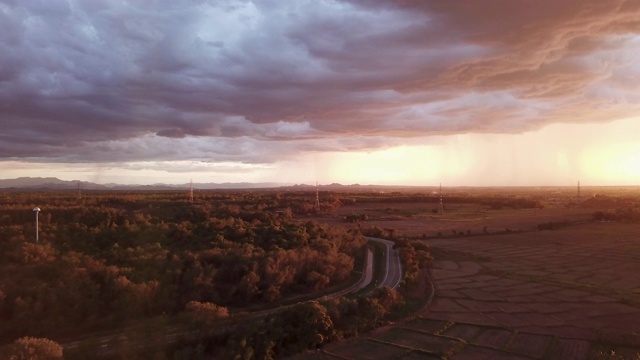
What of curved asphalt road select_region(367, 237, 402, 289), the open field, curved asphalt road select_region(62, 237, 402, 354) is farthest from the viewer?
curved asphalt road select_region(367, 237, 402, 289)

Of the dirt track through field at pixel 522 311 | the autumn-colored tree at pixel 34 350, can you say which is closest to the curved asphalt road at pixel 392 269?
the dirt track through field at pixel 522 311

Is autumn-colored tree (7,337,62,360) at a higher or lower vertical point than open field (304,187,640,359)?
higher

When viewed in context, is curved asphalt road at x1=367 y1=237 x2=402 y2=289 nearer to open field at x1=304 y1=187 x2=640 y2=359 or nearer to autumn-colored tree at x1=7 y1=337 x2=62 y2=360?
open field at x1=304 y1=187 x2=640 y2=359

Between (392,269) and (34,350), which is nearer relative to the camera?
(34,350)

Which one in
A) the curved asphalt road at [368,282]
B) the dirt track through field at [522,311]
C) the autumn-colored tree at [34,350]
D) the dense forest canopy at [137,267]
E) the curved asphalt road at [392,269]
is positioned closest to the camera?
the autumn-colored tree at [34,350]

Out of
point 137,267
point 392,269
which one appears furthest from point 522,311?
point 137,267

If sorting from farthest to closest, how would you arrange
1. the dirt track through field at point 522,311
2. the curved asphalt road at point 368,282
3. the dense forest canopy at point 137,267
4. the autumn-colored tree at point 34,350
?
the dense forest canopy at point 137,267
the dirt track through field at point 522,311
the curved asphalt road at point 368,282
the autumn-colored tree at point 34,350

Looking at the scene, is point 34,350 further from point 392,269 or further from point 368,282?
point 392,269

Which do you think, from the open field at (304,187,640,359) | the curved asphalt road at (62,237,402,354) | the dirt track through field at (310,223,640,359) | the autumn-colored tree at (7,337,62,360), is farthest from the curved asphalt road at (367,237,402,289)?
the autumn-colored tree at (7,337,62,360)

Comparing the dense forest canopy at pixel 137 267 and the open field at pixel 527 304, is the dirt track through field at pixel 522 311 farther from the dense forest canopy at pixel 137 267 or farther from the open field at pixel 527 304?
the dense forest canopy at pixel 137 267
